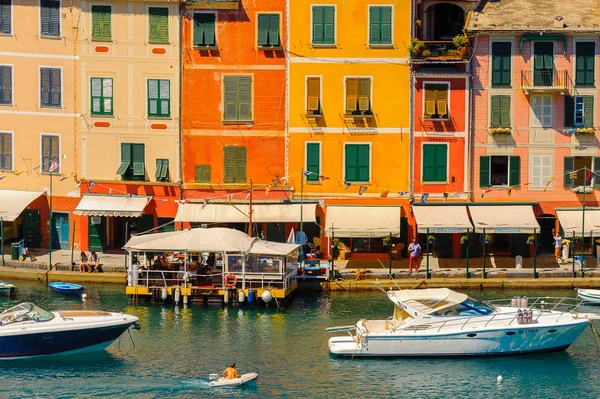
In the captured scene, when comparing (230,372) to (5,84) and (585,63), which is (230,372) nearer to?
(5,84)

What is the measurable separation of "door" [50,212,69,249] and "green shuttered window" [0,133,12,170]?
4.35 metres

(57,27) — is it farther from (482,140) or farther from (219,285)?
(482,140)

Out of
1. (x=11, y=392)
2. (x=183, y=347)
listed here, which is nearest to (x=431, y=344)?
(x=183, y=347)

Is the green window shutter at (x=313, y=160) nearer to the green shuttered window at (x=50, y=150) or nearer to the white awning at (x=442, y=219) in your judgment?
the white awning at (x=442, y=219)

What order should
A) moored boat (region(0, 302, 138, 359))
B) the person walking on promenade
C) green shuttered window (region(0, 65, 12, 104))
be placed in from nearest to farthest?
1. moored boat (region(0, 302, 138, 359))
2. the person walking on promenade
3. green shuttered window (region(0, 65, 12, 104))

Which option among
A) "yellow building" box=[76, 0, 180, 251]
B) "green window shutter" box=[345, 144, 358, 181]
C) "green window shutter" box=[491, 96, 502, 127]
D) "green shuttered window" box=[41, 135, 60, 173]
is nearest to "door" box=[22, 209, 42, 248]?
"green shuttered window" box=[41, 135, 60, 173]

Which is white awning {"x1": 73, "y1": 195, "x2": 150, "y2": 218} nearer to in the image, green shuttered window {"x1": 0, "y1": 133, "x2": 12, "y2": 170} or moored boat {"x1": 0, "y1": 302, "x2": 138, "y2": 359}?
green shuttered window {"x1": 0, "y1": 133, "x2": 12, "y2": 170}

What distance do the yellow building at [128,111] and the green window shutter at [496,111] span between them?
64.5 feet

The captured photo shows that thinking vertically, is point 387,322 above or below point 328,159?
below

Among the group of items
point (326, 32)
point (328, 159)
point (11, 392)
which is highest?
point (326, 32)

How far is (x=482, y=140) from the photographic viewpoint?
88.1 meters

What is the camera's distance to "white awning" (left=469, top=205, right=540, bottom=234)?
84.6 m

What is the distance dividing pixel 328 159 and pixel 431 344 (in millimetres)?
22633

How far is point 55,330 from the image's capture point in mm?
67500
